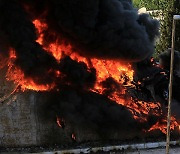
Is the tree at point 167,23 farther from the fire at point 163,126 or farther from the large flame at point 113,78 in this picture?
the fire at point 163,126

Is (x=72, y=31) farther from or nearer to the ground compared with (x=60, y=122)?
farther from the ground

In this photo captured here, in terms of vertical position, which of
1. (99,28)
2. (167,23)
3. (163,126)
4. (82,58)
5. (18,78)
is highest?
(167,23)

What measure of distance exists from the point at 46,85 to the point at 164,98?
6.04m

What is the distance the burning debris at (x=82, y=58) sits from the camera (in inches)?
683

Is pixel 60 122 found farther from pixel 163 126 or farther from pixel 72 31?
pixel 163 126

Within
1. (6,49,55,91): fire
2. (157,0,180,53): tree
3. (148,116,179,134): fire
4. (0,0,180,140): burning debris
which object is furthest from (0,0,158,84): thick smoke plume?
(157,0,180,53): tree

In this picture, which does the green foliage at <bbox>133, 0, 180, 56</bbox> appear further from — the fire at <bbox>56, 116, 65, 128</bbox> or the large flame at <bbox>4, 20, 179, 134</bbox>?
the fire at <bbox>56, 116, 65, 128</bbox>

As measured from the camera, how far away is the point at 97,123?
17.9 m

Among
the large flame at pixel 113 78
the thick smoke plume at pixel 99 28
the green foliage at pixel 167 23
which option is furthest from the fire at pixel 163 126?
the green foliage at pixel 167 23

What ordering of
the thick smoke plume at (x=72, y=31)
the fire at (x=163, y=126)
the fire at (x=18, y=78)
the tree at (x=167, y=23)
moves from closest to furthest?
1. the thick smoke plume at (x=72, y=31)
2. the fire at (x=18, y=78)
3. the fire at (x=163, y=126)
4. the tree at (x=167, y=23)

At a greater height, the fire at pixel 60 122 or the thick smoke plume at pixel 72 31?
the thick smoke plume at pixel 72 31

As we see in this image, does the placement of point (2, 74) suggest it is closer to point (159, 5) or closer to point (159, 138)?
point (159, 138)

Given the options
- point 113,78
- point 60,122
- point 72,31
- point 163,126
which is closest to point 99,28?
point 72,31

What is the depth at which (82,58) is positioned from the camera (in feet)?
61.3
